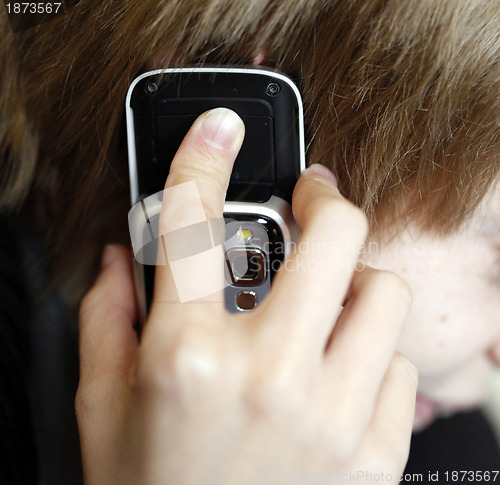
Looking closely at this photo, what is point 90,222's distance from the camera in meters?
0.61

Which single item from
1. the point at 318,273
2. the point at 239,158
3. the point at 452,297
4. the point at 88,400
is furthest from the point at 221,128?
the point at 452,297

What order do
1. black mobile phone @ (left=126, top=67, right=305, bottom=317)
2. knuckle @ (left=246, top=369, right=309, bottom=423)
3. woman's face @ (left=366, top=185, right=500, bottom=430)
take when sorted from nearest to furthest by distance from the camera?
knuckle @ (left=246, top=369, right=309, bottom=423) < black mobile phone @ (left=126, top=67, right=305, bottom=317) < woman's face @ (left=366, top=185, right=500, bottom=430)

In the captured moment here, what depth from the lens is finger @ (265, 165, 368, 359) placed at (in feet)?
1.17

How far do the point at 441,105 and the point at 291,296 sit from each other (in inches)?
8.7

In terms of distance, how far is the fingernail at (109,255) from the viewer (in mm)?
586

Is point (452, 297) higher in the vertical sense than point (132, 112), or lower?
lower

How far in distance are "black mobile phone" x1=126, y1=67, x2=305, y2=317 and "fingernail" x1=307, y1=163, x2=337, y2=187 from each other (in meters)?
0.02

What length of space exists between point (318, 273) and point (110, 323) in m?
0.23

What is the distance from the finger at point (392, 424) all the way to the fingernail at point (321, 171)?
18cm

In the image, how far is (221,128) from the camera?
43cm

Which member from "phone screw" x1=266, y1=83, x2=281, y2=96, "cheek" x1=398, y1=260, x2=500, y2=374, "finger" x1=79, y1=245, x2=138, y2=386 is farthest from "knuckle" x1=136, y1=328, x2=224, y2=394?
"cheek" x1=398, y1=260, x2=500, y2=374

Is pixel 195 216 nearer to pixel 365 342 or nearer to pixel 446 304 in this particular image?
pixel 365 342

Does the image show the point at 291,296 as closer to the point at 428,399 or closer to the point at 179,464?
the point at 179,464

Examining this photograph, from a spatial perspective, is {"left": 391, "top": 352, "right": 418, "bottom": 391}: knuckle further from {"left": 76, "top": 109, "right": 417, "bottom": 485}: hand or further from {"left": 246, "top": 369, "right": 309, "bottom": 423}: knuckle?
{"left": 246, "top": 369, "right": 309, "bottom": 423}: knuckle
